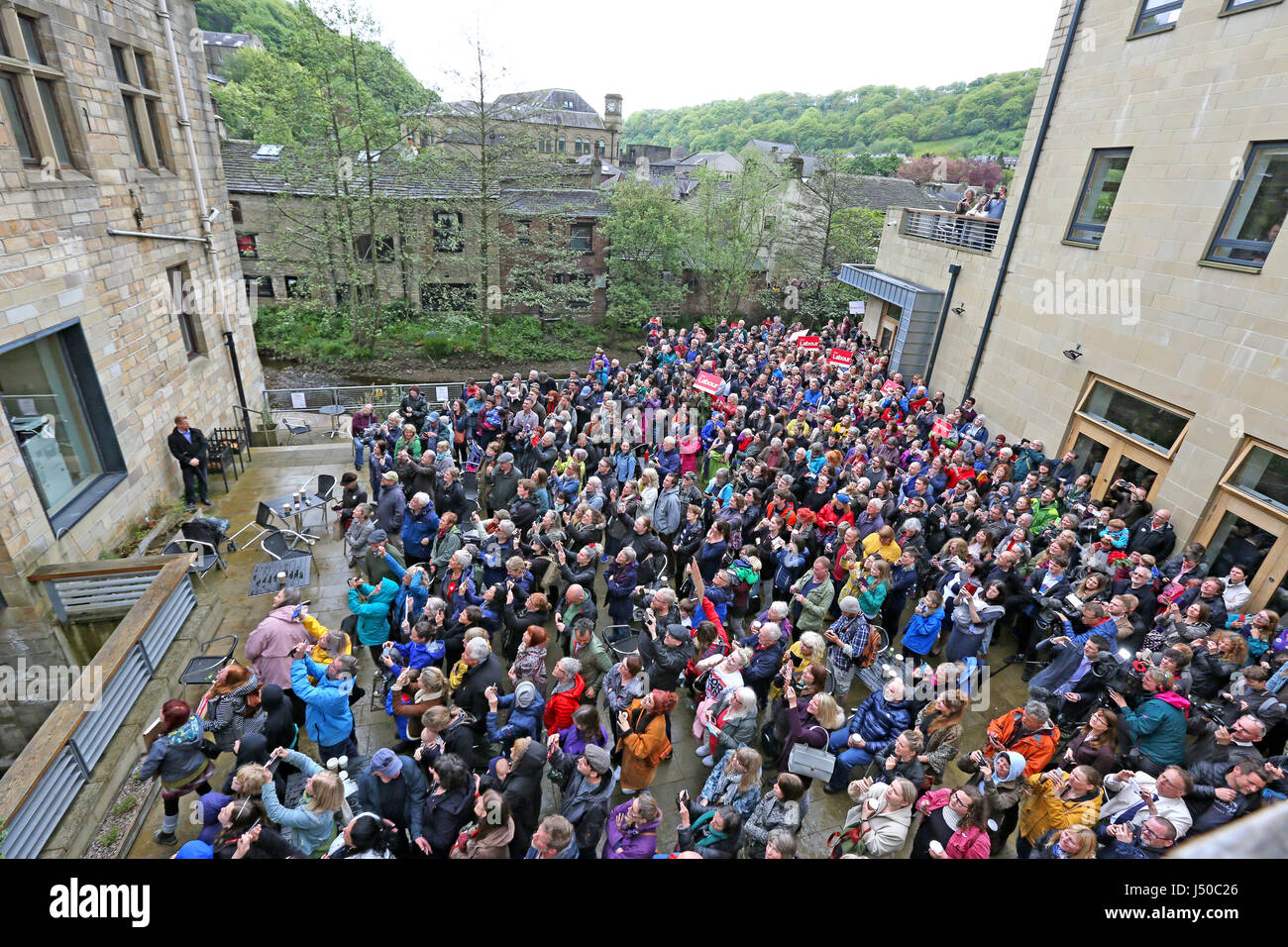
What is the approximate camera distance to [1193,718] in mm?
6508

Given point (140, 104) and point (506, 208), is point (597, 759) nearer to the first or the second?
point (140, 104)

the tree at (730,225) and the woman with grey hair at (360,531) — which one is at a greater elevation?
the tree at (730,225)

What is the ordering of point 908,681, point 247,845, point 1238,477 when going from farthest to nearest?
point 1238,477
point 908,681
point 247,845

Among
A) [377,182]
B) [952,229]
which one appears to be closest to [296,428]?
[377,182]

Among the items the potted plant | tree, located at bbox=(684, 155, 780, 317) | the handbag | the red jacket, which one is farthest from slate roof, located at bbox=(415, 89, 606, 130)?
the handbag

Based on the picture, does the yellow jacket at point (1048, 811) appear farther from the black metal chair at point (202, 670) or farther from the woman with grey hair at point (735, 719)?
the black metal chair at point (202, 670)

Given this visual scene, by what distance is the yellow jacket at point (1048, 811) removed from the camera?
4680mm

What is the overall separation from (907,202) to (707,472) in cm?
4032

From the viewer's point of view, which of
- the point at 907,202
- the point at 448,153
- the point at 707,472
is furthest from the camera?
the point at 907,202

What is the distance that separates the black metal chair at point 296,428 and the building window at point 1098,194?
17840 mm

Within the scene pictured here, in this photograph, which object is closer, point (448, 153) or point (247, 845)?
point (247, 845)

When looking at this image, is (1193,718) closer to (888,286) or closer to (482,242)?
(888,286)

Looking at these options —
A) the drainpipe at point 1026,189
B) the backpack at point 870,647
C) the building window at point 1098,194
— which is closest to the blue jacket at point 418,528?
the backpack at point 870,647
